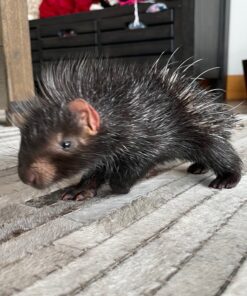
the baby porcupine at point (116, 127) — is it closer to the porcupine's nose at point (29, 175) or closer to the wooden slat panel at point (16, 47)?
the porcupine's nose at point (29, 175)

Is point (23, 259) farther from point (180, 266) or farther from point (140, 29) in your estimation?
point (140, 29)

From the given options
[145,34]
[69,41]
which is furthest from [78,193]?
[69,41]

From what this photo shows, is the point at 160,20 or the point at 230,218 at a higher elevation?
the point at 160,20

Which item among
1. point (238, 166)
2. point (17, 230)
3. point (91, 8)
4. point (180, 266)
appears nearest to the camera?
point (180, 266)

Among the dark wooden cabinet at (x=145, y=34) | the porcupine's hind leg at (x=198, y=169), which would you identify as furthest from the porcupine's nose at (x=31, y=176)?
the dark wooden cabinet at (x=145, y=34)

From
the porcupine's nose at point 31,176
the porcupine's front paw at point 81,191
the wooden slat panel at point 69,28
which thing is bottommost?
the porcupine's front paw at point 81,191

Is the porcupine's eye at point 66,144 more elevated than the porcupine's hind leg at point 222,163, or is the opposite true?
the porcupine's eye at point 66,144

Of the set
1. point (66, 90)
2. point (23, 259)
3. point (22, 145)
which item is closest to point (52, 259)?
point (23, 259)

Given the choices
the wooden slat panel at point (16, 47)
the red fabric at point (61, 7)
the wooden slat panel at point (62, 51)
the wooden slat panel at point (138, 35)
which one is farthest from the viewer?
the red fabric at point (61, 7)
